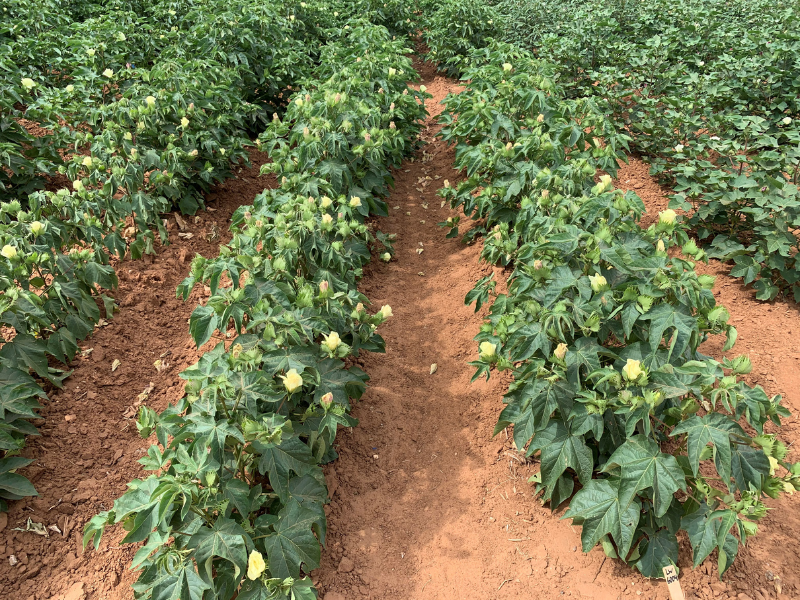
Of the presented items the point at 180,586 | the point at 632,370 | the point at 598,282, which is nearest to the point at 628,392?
the point at 632,370

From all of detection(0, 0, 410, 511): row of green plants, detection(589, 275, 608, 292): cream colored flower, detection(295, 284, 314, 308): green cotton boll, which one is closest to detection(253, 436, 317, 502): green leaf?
detection(295, 284, 314, 308): green cotton boll

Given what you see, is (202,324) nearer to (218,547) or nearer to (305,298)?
(305,298)

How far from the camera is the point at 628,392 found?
6.75ft

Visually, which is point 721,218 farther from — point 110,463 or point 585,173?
point 110,463

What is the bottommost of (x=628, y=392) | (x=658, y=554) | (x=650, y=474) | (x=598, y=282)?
(x=658, y=554)

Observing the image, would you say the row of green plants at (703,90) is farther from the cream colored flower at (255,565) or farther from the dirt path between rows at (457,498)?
the cream colored flower at (255,565)

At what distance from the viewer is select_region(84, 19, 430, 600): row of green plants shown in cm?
190

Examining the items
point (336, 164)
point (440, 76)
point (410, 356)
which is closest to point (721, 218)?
point (410, 356)

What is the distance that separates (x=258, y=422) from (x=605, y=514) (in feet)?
4.34

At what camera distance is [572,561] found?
91.0 inches

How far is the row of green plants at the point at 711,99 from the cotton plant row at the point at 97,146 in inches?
135

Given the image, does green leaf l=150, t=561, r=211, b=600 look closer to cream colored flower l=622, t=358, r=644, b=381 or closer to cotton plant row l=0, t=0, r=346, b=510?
cotton plant row l=0, t=0, r=346, b=510

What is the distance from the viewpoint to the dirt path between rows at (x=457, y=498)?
7.41 feet

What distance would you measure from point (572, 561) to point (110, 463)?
2.18 meters
